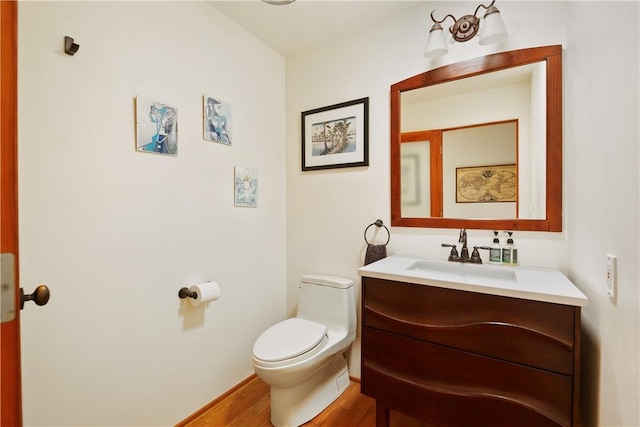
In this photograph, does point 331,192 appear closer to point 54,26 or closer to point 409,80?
point 409,80

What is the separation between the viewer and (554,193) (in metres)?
1.45

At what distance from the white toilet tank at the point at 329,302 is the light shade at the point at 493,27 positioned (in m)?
1.62

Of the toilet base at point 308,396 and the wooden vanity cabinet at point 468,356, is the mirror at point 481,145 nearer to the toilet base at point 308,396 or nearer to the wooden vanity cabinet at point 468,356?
the wooden vanity cabinet at point 468,356

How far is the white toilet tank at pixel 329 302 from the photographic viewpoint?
6.25 feet

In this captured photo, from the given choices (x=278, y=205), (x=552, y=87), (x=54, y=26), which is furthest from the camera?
(x=278, y=205)

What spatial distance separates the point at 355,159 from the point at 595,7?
1.31 metres

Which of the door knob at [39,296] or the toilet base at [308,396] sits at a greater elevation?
the door knob at [39,296]

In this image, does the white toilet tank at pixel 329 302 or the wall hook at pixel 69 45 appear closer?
the wall hook at pixel 69 45

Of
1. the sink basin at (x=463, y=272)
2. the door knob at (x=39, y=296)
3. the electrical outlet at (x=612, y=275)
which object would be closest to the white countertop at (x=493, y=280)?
the sink basin at (x=463, y=272)

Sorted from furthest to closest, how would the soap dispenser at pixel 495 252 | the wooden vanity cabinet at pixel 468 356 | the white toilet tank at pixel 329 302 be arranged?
the white toilet tank at pixel 329 302
the soap dispenser at pixel 495 252
the wooden vanity cabinet at pixel 468 356

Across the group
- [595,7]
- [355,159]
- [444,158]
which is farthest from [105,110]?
[595,7]

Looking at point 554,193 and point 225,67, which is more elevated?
point 225,67

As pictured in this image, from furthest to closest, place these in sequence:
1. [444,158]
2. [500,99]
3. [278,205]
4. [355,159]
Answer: [278,205]
[355,159]
[444,158]
[500,99]

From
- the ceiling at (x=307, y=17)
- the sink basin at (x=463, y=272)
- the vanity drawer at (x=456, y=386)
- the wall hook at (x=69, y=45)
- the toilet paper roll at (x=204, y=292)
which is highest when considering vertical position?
the ceiling at (x=307, y=17)
